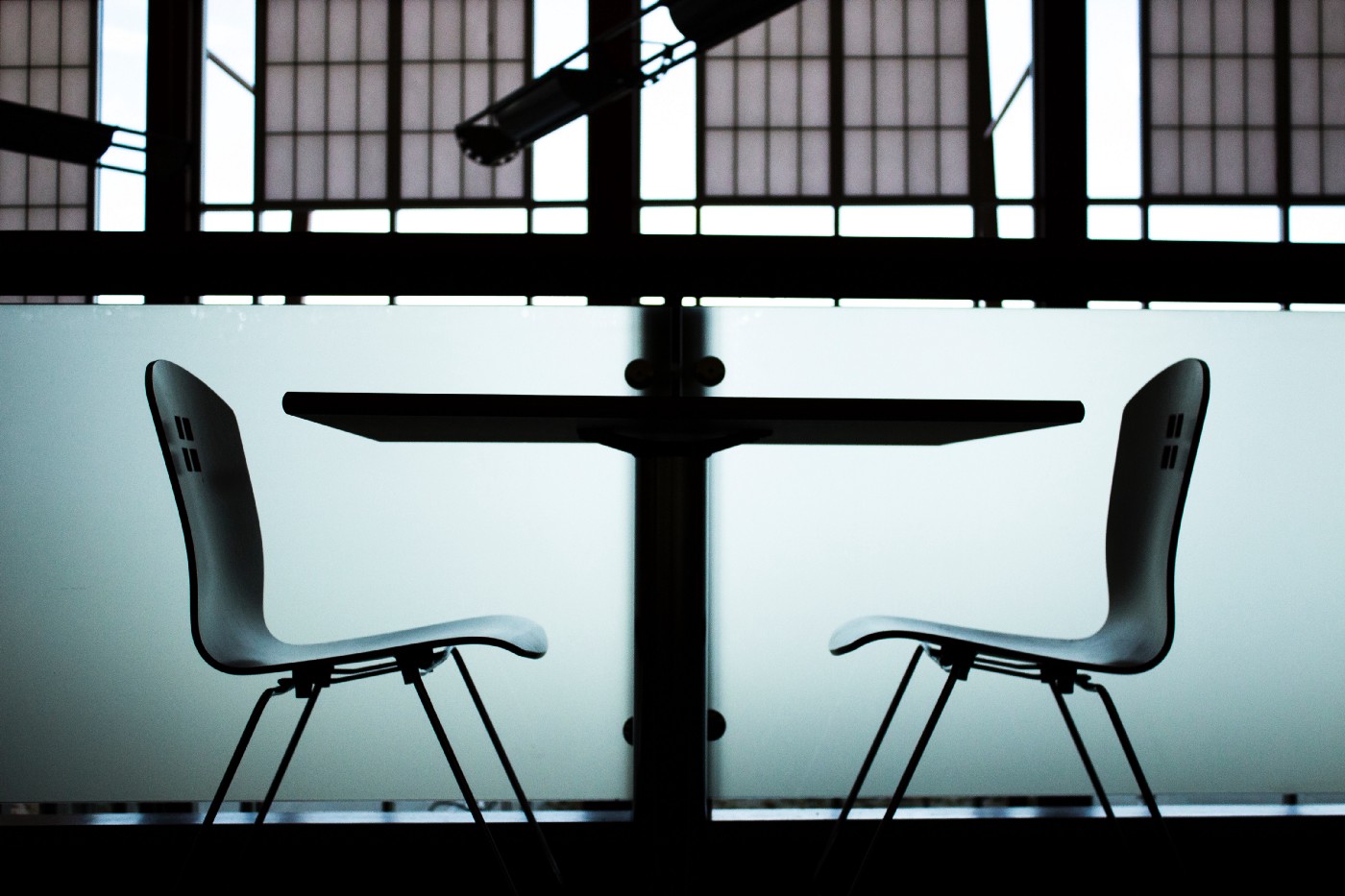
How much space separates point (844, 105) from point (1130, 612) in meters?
5.97

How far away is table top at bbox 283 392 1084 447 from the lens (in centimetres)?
104

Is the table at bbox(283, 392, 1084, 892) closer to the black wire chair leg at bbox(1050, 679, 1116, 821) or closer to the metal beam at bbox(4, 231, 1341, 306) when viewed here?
the black wire chair leg at bbox(1050, 679, 1116, 821)

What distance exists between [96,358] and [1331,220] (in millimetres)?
6990

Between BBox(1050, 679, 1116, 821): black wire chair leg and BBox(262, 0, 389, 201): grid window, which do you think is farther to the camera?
BBox(262, 0, 389, 201): grid window

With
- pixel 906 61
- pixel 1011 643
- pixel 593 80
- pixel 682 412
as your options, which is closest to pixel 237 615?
pixel 682 412

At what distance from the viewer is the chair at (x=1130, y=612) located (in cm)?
124

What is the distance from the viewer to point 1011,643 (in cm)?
130

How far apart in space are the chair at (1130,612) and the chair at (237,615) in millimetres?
538

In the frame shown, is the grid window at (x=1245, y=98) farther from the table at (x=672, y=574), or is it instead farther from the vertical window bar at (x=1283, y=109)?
the table at (x=672, y=574)

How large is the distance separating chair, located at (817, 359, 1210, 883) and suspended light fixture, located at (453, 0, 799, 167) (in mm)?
3118

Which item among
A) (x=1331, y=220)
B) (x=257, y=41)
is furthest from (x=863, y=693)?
(x=257, y=41)

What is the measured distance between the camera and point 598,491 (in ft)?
6.06

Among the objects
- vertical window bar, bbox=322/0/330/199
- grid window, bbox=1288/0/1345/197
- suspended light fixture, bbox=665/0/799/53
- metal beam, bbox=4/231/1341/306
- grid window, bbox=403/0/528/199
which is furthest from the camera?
vertical window bar, bbox=322/0/330/199

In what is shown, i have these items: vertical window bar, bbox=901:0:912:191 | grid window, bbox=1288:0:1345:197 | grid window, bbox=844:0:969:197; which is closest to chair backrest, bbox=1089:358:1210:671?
grid window, bbox=844:0:969:197
